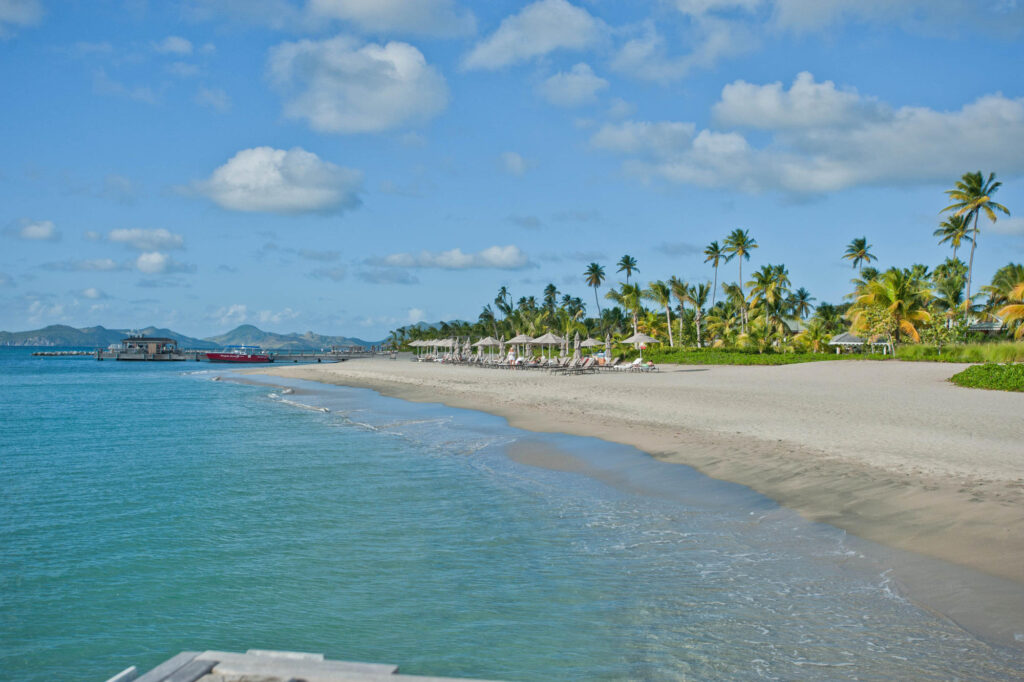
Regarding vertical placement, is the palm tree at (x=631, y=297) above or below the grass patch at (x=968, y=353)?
above

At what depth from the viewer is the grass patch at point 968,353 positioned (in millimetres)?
27641

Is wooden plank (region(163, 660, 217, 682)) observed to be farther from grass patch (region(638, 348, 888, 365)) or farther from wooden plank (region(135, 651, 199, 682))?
grass patch (region(638, 348, 888, 365))

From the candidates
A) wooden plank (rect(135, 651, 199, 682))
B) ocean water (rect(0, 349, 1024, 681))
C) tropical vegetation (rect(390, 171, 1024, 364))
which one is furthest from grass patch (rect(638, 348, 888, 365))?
wooden plank (rect(135, 651, 199, 682))

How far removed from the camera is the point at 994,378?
2141 cm

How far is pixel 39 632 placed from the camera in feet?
19.8

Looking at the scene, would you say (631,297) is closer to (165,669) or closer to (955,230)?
(955,230)

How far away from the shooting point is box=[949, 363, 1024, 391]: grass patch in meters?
20.5

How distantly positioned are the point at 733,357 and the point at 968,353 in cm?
1352

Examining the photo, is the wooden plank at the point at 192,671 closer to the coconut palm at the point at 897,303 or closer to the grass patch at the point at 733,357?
the grass patch at the point at 733,357

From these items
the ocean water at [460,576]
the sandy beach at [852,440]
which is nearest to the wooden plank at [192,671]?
the ocean water at [460,576]

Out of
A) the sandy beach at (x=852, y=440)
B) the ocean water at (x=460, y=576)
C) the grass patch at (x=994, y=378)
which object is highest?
the grass patch at (x=994, y=378)

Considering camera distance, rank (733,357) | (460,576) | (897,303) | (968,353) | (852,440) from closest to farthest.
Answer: (460,576)
(852,440)
(968,353)
(897,303)
(733,357)

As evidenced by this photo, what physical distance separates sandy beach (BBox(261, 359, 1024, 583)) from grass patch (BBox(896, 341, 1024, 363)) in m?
2.22

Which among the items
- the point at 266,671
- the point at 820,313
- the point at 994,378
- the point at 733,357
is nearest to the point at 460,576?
the point at 266,671
